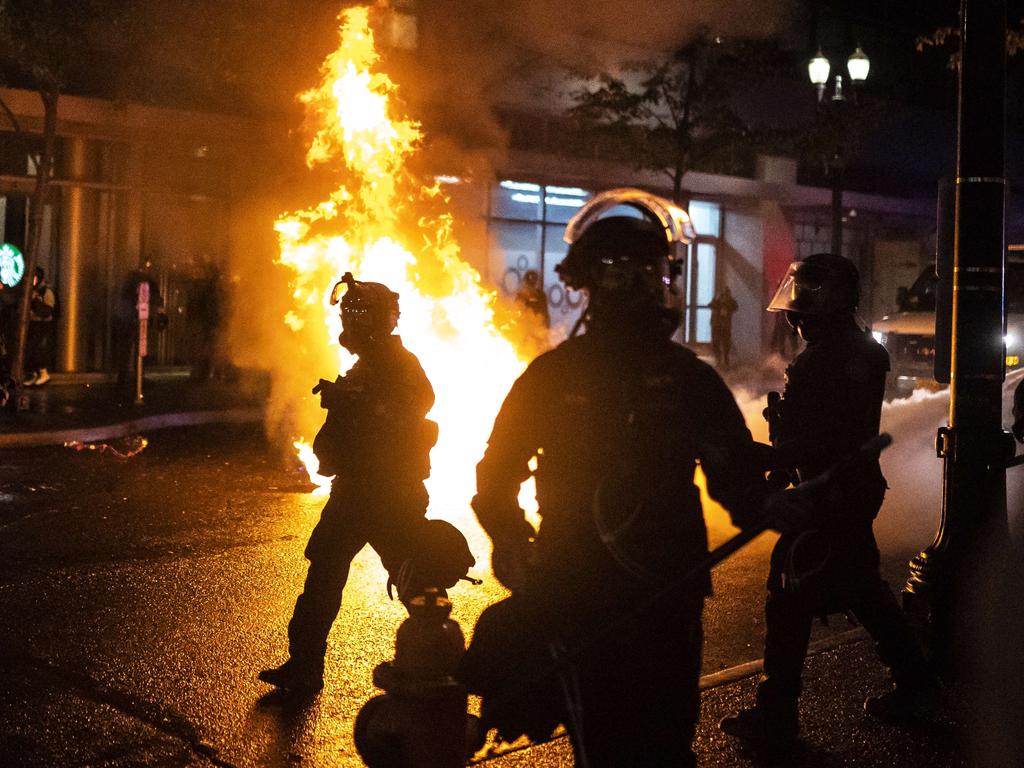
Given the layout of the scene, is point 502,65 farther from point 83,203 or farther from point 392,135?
point 392,135

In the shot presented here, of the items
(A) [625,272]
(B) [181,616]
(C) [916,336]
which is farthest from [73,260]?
(A) [625,272]

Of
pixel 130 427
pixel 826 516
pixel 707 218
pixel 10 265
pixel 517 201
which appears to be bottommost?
pixel 130 427

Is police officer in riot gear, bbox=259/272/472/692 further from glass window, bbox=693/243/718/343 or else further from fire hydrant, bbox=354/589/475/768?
glass window, bbox=693/243/718/343

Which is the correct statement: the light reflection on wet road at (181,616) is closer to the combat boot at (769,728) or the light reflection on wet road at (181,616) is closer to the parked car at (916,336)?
the combat boot at (769,728)

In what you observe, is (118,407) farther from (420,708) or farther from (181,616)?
(420,708)

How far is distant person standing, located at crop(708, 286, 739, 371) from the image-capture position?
79.4 ft

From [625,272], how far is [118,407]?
12.3 meters


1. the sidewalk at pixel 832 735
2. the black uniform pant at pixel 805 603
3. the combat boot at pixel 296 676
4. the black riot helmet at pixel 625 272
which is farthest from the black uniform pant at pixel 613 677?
the combat boot at pixel 296 676

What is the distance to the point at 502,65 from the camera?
19.8m

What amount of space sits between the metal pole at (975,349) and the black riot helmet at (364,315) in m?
2.59

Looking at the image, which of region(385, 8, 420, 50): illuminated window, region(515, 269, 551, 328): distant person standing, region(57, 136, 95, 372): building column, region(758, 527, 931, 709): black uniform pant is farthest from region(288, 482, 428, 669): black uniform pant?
region(57, 136, 95, 372): building column

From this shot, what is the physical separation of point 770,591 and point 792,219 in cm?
2378

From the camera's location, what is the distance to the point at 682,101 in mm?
19828

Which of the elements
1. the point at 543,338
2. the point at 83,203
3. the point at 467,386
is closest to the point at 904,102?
the point at 543,338
